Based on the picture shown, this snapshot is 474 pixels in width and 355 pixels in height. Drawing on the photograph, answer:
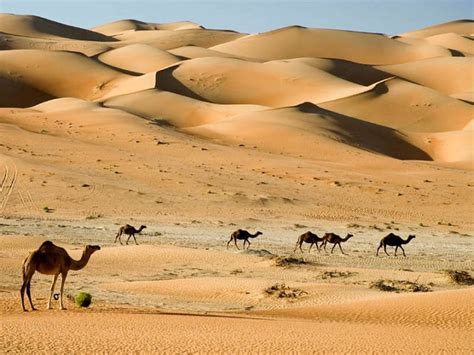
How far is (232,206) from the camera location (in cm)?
3622

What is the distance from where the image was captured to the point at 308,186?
4153 cm

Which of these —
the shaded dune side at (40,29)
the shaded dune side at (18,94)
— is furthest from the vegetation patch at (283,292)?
the shaded dune side at (40,29)

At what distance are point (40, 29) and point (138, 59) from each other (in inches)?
2220

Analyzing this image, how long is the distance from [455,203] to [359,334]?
94.4ft

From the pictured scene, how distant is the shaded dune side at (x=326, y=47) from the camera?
431ft

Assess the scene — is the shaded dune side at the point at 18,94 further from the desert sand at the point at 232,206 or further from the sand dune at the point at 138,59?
the sand dune at the point at 138,59

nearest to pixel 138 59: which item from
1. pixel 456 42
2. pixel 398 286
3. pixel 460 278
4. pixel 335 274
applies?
pixel 456 42

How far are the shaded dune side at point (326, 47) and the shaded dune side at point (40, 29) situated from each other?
3442 cm

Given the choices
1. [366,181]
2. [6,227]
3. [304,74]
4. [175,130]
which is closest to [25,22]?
[304,74]

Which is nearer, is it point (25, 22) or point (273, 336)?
point (273, 336)

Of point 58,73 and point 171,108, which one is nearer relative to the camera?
point 171,108

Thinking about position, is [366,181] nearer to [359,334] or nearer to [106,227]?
[106,227]

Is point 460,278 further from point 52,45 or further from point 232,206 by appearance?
Answer: point 52,45

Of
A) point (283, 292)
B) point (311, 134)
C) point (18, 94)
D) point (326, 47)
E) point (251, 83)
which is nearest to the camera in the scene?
point (283, 292)
